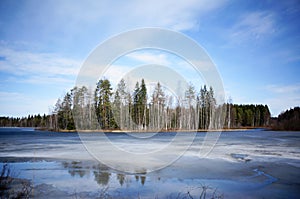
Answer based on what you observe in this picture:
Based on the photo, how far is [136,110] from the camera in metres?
44.4

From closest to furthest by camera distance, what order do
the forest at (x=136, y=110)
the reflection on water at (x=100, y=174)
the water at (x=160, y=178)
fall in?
the water at (x=160, y=178), the reflection on water at (x=100, y=174), the forest at (x=136, y=110)

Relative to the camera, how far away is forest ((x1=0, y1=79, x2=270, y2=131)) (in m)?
41.2

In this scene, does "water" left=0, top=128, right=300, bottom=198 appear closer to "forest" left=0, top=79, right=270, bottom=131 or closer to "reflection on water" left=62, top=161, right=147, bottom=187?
"reflection on water" left=62, top=161, right=147, bottom=187

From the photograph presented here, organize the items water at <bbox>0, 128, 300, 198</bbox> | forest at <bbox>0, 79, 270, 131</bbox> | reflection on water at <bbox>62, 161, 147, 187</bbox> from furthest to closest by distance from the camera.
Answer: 1. forest at <bbox>0, 79, 270, 131</bbox>
2. reflection on water at <bbox>62, 161, 147, 187</bbox>
3. water at <bbox>0, 128, 300, 198</bbox>

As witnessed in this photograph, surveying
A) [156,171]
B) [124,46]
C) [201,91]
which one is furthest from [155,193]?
[201,91]

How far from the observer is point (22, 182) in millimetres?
5363

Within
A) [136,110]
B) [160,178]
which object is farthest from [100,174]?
[136,110]

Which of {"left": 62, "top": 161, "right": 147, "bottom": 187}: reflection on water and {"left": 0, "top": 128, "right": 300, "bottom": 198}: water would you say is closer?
{"left": 0, "top": 128, "right": 300, "bottom": 198}: water

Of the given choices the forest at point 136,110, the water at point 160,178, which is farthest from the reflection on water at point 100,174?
the forest at point 136,110

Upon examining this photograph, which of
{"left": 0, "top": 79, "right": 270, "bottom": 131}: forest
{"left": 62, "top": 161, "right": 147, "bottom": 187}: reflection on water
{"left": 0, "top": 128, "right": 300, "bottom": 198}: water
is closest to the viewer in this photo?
{"left": 0, "top": 128, "right": 300, "bottom": 198}: water

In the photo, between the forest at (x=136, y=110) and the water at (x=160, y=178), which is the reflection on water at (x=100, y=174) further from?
the forest at (x=136, y=110)

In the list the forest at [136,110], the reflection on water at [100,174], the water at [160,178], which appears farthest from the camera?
the forest at [136,110]

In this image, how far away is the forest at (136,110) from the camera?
41219mm

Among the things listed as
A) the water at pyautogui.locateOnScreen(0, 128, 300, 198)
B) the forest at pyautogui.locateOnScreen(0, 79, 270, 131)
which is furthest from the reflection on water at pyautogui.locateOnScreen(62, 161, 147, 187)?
the forest at pyautogui.locateOnScreen(0, 79, 270, 131)
